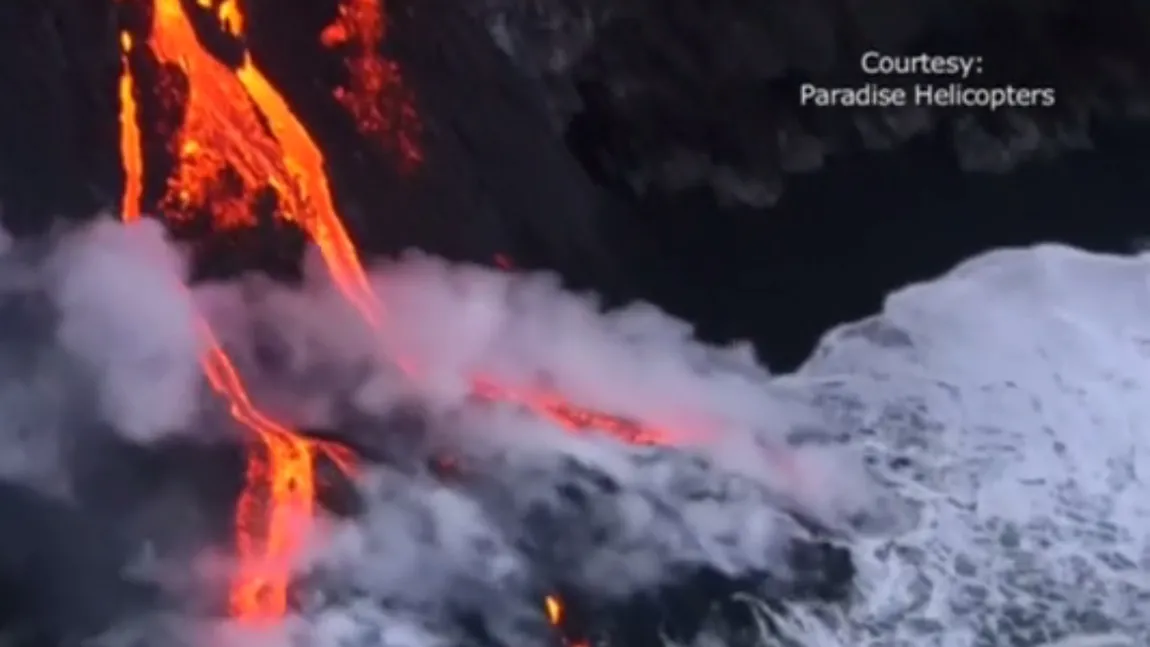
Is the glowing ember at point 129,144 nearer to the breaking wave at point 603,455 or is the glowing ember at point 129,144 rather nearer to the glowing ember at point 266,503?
the breaking wave at point 603,455

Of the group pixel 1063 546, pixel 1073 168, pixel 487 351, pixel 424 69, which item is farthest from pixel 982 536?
pixel 424 69

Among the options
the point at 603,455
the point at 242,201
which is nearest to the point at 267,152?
the point at 242,201

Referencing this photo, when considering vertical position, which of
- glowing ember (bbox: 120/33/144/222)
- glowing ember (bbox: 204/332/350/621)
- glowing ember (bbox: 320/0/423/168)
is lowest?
glowing ember (bbox: 204/332/350/621)

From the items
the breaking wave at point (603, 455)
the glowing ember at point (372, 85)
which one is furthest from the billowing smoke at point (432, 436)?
the glowing ember at point (372, 85)

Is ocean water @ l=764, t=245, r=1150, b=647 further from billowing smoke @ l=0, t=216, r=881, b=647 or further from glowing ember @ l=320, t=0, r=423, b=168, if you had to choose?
glowing ember @ l=320, t=0, r=423, b=168

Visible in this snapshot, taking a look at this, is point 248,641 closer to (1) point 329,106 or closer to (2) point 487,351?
(2) point 487,351

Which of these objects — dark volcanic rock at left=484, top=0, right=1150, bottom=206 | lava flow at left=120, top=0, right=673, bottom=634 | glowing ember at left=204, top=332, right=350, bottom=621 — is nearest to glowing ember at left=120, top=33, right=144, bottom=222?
lava flow at left=120, top=0, right=673, bottom=634

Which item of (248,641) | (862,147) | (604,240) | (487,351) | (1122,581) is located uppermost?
(862,147)
